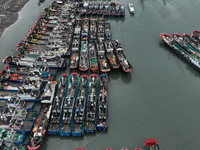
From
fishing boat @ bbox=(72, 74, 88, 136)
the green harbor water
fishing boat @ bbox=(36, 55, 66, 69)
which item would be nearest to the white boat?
the green harbor water

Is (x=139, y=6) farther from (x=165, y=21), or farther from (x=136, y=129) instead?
(x=136, y=129)

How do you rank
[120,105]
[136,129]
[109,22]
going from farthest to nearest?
[109,22] < [120,105] < [136,129]

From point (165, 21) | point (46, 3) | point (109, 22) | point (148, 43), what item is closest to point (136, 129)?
point (148, 43)

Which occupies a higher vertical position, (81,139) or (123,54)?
(123,54)

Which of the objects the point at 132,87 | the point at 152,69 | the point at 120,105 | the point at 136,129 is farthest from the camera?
the point at 152,69

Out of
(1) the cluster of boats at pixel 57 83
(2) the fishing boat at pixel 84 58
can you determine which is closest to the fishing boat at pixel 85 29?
(1) the cluster of boats at pixel 57 83

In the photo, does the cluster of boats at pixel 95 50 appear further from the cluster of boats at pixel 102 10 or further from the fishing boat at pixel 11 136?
the fishing boat at pixel 11 136
